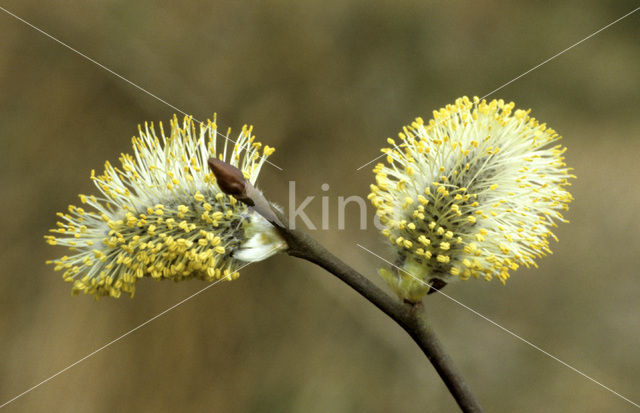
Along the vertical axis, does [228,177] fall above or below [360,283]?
above

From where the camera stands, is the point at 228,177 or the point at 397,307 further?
the point at 397,307

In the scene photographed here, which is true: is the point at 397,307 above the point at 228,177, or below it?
below

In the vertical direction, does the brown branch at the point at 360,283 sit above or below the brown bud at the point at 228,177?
below

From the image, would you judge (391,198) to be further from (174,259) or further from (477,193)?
(174,259)

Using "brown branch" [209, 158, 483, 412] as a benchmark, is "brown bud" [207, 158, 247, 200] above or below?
above

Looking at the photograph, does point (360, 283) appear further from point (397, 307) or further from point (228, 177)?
point (228, 177)

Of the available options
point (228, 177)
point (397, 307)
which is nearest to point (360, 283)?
point (397, 307)

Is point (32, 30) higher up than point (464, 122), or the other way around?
point (32, 30)

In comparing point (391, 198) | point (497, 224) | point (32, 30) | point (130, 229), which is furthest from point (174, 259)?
point (32, 30)
